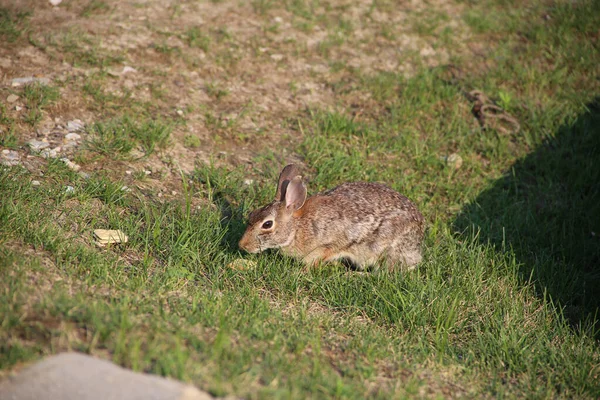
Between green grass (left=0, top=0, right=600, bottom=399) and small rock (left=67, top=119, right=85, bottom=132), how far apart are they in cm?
14

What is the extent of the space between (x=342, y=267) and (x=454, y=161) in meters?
2.31

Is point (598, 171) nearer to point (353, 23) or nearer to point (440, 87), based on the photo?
point (440, 87)

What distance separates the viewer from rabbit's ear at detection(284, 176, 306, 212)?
17.1 ft

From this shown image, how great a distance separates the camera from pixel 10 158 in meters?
5.48

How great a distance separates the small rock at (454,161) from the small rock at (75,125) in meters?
4.16

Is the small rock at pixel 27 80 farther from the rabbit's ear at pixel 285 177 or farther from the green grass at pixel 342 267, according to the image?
the rabbit's ear at pixel 285 177

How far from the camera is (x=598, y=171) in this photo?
717 centimetres

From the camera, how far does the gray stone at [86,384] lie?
123 inches

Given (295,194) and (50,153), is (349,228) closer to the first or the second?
(295,194)

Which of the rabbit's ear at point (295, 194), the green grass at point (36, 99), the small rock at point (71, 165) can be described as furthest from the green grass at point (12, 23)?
the rabbit's ear at point (295, 194)

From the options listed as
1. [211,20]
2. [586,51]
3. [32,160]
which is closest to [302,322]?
[32,160]

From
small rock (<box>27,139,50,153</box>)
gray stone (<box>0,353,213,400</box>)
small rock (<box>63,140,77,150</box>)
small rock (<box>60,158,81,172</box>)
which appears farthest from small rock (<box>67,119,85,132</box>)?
gray stone (<box>0,353,213,400</box>)

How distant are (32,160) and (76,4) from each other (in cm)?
310

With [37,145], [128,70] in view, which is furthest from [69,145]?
[128,70]
